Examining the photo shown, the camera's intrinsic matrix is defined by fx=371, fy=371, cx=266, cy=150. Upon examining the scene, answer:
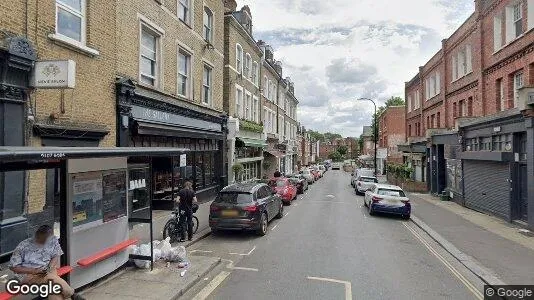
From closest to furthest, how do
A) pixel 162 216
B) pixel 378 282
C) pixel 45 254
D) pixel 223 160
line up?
pixel 45 254
pixel 378 282
pixel 162 216
pixel 223 160

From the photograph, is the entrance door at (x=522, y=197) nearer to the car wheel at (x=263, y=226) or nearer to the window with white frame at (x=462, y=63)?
the window with white frame at (x=462, y=63)

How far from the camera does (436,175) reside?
1081 inches

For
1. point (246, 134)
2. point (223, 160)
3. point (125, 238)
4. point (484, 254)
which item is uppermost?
point (246, 134)

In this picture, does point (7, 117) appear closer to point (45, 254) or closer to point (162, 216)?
point (45, 254)

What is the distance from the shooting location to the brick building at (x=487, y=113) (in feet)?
49.1

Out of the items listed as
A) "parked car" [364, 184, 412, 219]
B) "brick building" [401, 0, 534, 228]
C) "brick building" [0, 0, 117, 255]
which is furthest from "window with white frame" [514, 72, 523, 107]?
"brick building" [0, 0, 117, 255]

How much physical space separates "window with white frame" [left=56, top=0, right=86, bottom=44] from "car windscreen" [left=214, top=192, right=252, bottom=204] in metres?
6.18

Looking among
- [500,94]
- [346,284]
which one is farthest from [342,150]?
[346,284]

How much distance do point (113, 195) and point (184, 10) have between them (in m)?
12.9

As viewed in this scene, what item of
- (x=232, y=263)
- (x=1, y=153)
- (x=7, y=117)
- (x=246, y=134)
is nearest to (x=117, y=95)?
(x=7, y=117)

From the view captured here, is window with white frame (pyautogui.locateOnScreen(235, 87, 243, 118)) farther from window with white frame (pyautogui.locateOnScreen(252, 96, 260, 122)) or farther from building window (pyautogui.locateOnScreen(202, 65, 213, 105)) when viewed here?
building window (pyautogui.locateOnScreen(202, 65, 213, 105))

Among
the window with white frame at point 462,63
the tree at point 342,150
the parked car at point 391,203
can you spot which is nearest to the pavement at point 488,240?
the parked car at point 391,203

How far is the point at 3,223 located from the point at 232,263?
4.95 metres

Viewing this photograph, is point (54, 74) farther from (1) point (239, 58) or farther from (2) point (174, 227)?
(1) point (239, 58)
